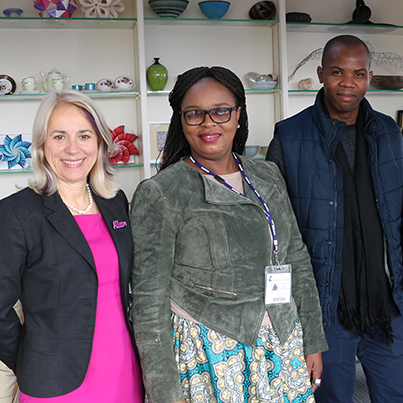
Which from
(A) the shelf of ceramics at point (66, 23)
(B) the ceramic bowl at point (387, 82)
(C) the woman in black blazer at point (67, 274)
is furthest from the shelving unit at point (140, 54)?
(C) the woman in black blazer at point (67, 274)

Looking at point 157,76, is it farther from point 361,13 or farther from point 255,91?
point 361,13

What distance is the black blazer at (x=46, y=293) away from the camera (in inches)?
49.8

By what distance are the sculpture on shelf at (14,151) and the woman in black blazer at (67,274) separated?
6.98 ft

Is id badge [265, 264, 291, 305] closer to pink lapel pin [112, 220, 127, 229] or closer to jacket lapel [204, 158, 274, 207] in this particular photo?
jacket lapel [204, 158, 274, 207]

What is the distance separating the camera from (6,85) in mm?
3363

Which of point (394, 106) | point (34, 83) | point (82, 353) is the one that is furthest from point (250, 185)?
point (394, 106)

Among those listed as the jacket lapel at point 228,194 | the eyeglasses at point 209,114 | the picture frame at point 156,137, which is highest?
the picture frame at point 156,137

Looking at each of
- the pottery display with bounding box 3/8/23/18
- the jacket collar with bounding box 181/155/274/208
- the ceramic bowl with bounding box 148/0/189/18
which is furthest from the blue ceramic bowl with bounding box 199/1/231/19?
the jacket collar with bounding box 181/155/274/208

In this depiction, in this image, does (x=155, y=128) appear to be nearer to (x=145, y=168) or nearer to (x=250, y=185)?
(x=145, y=168)

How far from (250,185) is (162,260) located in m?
0.40

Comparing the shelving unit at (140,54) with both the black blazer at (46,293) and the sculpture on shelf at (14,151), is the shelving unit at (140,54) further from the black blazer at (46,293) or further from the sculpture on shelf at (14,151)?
the black blazer at (46,293)

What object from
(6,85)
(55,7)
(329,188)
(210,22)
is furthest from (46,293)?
(210,22)

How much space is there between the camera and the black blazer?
4.15 feet

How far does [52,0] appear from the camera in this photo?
10.7ft
